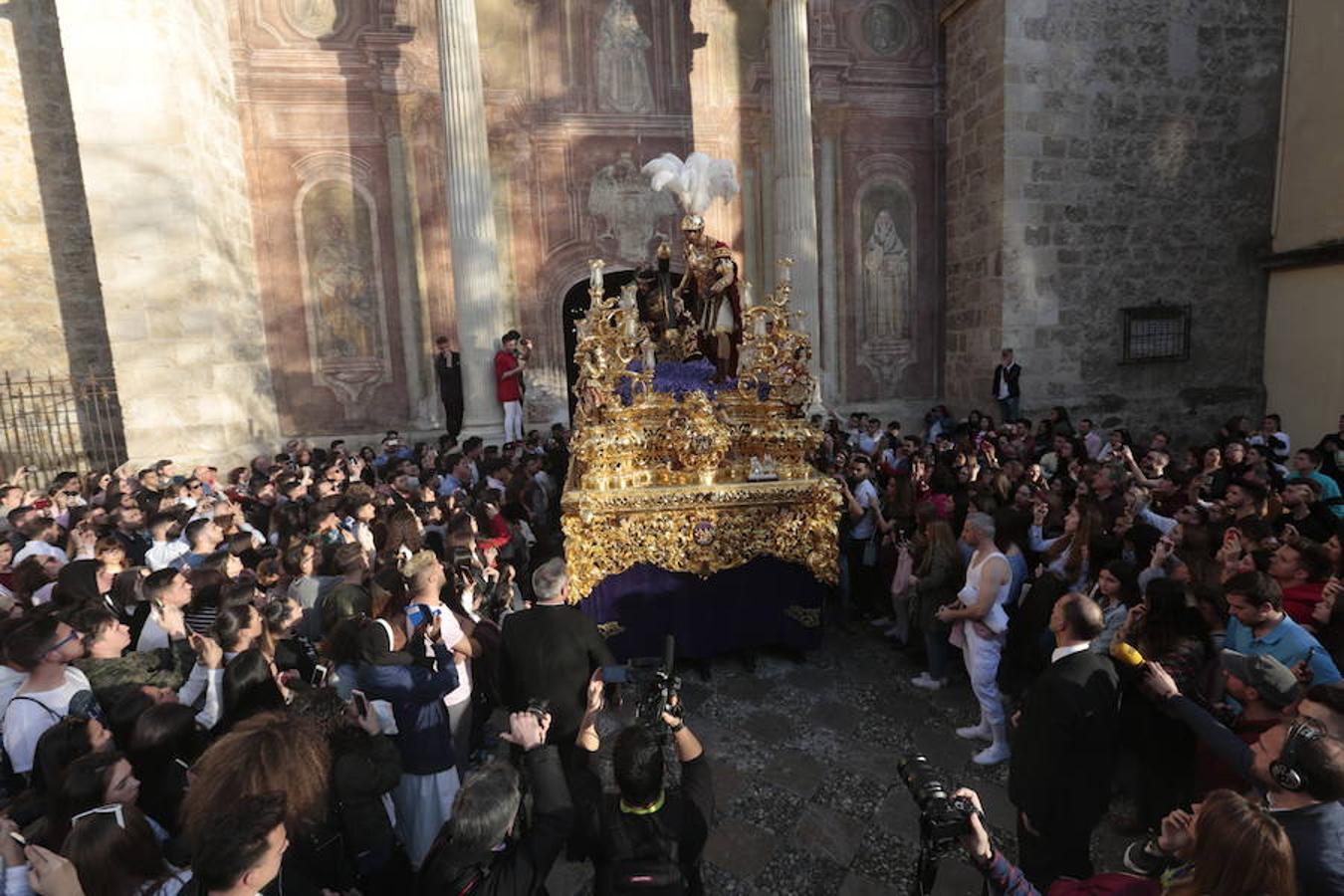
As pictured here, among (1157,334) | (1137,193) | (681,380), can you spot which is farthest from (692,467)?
(1137,193)

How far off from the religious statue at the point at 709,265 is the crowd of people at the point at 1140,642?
2.01m

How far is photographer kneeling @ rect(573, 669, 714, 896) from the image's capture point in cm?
245

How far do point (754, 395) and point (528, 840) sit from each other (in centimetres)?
486

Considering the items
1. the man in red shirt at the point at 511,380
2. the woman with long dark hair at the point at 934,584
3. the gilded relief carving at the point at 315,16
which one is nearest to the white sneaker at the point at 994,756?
the woman with long dark hair at the point at 934,584

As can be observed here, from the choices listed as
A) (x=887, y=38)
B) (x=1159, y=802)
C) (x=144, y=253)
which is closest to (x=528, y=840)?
(x=1159, y=802)

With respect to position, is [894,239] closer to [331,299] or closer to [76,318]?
[331,299]

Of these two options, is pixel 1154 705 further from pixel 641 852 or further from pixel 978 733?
pixel 641 852

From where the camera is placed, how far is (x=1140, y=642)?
12.8 feet

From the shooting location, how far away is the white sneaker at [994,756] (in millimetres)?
4891

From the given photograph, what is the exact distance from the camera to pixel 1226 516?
5.55m

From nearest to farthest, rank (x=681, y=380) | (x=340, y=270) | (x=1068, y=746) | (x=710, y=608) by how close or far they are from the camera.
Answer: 1. (x=1068, y=746)
2. (x=710, y=608)
3. (x=681, y=380)
4. (x=340, y=270)

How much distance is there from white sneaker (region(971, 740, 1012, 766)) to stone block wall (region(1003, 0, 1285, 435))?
10.2m

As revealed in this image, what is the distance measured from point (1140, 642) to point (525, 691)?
323cm

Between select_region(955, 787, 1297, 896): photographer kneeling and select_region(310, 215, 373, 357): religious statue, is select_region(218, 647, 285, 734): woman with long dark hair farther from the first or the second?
select_region(310, 215, 373, 357): religious statue
